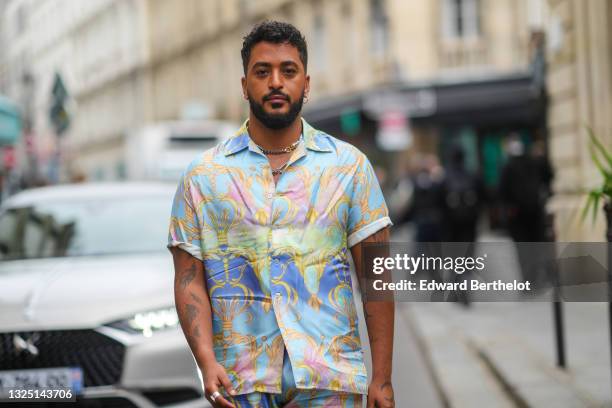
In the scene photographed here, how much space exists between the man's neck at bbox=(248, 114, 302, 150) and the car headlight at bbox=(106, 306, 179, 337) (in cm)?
299

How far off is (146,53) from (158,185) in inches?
2077

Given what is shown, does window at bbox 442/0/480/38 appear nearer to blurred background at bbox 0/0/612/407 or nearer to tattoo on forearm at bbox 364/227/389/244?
blurred background at bbox 0/0/612/407

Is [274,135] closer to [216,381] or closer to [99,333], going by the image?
[216,381]

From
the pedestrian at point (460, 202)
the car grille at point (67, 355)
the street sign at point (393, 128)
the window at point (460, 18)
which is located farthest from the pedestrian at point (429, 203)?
the window at point (460, 18)

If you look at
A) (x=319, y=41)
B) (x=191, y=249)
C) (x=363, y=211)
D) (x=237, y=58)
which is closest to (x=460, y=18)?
(x=319, y=41)

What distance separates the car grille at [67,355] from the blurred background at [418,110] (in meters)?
2.45

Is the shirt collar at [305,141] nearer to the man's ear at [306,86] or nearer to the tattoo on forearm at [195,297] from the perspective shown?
the man's ear at [306,86]

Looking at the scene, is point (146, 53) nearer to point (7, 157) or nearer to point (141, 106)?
point (141, 106)

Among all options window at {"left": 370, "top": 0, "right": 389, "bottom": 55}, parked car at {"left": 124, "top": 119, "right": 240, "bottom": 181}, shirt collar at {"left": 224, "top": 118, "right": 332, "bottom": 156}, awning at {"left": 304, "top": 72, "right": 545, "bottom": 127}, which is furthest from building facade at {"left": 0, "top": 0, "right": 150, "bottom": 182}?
shirt collar at {"left": 224, "top": 118, "right": 332, "bottom": 156}

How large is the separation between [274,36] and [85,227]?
474 cm

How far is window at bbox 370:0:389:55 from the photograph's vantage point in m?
31.8

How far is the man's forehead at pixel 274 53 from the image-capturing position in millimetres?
3043

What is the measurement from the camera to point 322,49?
36938mm

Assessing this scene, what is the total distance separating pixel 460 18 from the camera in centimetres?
3038
